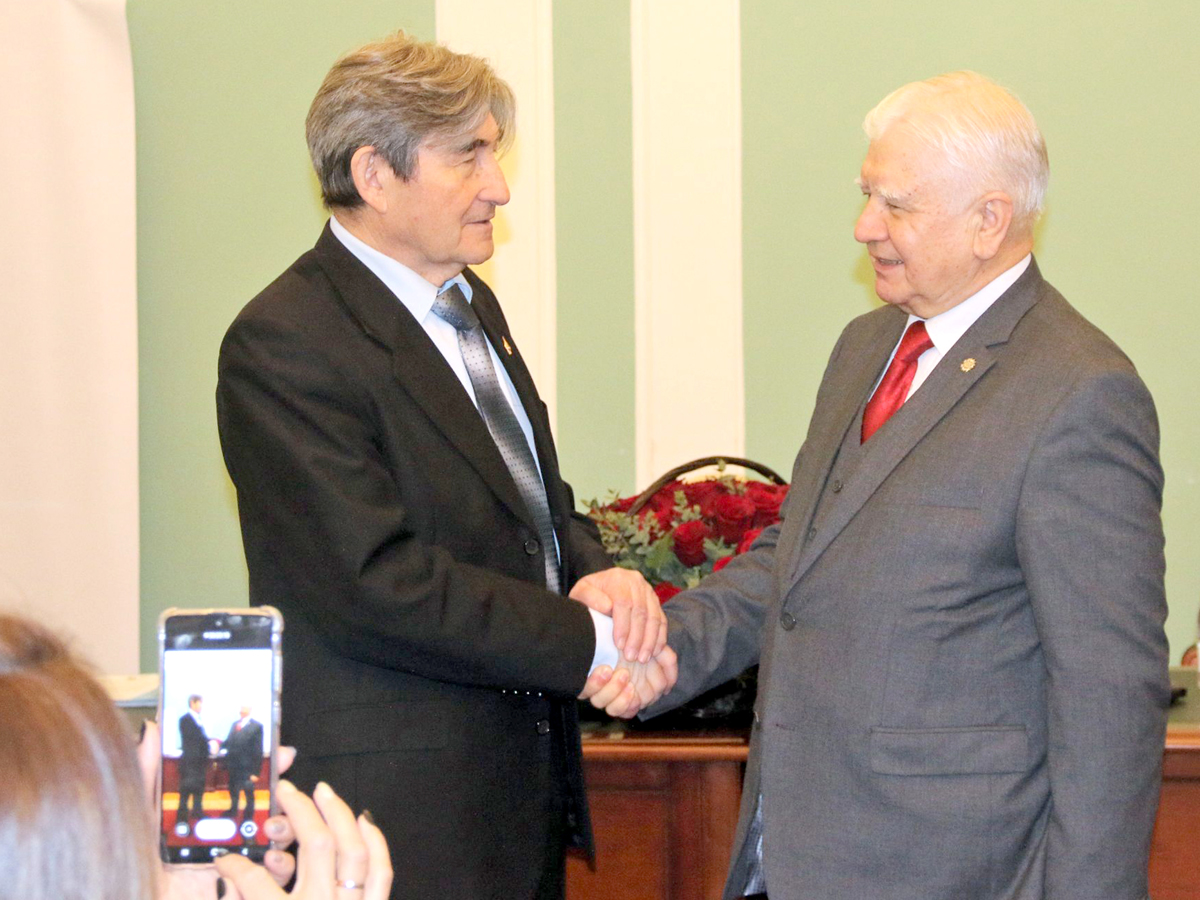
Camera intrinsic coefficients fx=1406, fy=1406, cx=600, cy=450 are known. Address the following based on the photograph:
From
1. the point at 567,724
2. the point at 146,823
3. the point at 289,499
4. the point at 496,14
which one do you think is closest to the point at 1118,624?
the point at 567,724

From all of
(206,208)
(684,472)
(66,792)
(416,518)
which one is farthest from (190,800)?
(206,208)

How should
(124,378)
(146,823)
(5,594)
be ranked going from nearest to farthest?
(146,823) < (5,594) < (124,378)

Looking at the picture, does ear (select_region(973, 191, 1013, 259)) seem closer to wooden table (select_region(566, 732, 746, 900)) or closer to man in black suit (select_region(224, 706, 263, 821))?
wooden table (select_region(566, 732, 746, 900))

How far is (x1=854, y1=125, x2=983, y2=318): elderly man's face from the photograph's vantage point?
7.51 ft

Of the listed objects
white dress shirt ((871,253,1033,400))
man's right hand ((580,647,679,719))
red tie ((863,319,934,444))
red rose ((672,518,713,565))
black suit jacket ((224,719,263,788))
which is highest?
white dress shirt ((871,253,1033,400))

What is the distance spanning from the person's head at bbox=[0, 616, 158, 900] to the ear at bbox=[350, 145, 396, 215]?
149 centimetres

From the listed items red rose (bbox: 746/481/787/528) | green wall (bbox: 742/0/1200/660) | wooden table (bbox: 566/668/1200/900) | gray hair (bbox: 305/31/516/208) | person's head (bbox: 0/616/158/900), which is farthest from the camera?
green wall (bbox: 742/0/1200/660)

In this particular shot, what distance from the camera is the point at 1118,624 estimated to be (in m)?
2.02

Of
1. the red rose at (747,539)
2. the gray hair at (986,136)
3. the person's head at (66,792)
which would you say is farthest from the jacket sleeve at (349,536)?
the person's head at (66,792)

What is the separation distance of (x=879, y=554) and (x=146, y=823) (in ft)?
4.40

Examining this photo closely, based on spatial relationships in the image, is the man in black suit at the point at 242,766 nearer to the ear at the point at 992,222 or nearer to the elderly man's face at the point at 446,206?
the elderly man's face at the point at 446,206

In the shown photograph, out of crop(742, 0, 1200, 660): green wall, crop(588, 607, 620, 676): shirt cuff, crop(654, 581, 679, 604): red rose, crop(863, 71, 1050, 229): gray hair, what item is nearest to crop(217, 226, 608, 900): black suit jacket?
crop(588, 607, 620, 676): shirt cuff

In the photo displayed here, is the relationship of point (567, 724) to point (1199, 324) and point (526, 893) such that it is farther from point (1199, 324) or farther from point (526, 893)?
point (1199, 324)

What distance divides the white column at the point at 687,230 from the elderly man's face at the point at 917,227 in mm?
1936
